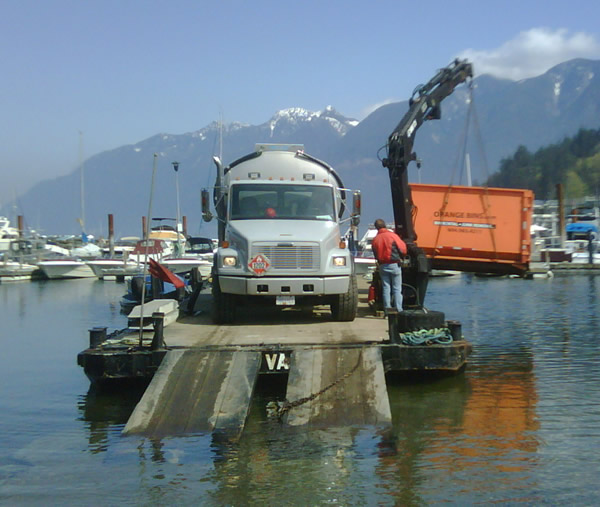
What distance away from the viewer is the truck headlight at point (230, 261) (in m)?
13.6

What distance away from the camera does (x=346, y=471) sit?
8227 millimetres

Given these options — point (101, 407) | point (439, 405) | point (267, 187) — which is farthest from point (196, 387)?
point (267, 187)

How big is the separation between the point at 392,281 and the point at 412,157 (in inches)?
153

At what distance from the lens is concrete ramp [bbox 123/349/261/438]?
Result: 9.60 meters

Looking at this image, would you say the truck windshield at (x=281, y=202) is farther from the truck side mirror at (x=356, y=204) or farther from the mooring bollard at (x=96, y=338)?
the mooring bollard at (x=96, y=338)

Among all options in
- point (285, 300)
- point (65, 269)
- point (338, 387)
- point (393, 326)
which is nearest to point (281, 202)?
point (285, 300)

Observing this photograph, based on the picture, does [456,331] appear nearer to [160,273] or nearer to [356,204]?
[356,204]

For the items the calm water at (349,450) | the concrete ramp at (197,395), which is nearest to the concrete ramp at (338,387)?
the calm water at (349,450)

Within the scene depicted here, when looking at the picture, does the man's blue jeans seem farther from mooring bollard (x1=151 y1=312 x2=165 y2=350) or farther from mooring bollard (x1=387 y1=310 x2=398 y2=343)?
mooring bollard (x1=151 y1=312 x2=165 y2=350)

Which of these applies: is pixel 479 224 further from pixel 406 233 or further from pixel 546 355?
pixel 546 355

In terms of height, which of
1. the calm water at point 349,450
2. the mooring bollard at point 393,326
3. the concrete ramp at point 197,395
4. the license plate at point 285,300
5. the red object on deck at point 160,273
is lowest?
the calm water at point 349,450

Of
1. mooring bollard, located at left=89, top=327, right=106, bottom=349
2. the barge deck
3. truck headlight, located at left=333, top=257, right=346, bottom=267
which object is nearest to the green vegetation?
truck headlight, located at left=333, top=257, right=346, bottom=267

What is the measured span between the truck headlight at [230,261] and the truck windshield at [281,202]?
3.82 feet

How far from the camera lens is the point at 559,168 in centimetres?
12706
